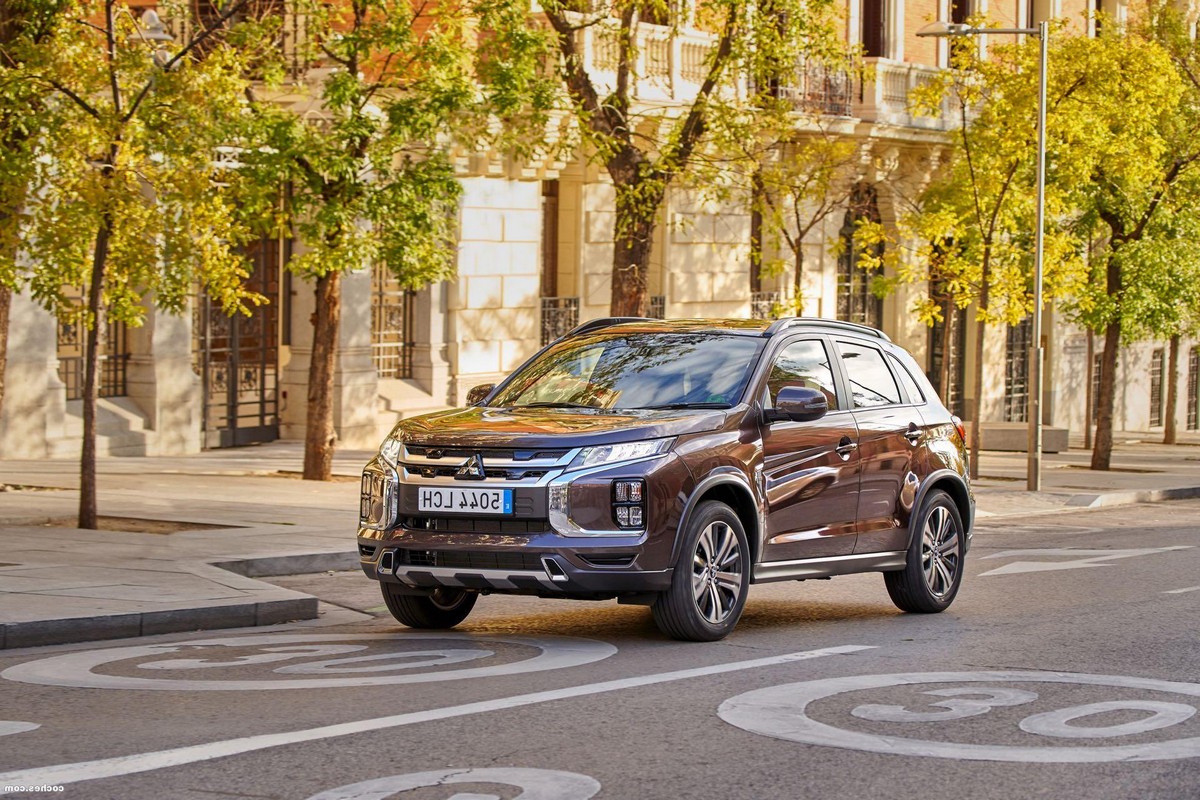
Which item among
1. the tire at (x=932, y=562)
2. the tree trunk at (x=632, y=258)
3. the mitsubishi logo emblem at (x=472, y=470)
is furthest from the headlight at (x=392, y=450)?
the tree trunk at (x=632, y=258)

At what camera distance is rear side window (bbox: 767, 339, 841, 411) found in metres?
10.6

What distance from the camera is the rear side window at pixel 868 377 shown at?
11.4 m

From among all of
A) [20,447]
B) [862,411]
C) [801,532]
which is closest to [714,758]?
[801,532]

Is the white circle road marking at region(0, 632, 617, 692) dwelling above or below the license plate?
below

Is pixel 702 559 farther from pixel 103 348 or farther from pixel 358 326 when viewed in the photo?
pixel 358 326

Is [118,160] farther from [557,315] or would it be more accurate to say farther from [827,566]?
[557,315]

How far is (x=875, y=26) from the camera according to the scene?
3784 centimetres

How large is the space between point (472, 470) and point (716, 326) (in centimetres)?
212

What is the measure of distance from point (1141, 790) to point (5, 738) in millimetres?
4007

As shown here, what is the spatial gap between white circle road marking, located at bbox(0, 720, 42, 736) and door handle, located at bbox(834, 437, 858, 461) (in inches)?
200

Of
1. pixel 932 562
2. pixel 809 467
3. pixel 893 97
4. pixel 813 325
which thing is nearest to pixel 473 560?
pixel 809 467

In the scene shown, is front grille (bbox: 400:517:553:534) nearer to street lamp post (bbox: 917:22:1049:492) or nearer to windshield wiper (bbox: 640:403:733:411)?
windshield wiper (bbox: 640:403:733:411)

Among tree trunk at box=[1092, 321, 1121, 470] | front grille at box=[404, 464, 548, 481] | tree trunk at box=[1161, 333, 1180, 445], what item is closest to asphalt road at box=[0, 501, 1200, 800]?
front grille at box=[404, 464, 548, 481]

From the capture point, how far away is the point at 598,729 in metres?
7.38
